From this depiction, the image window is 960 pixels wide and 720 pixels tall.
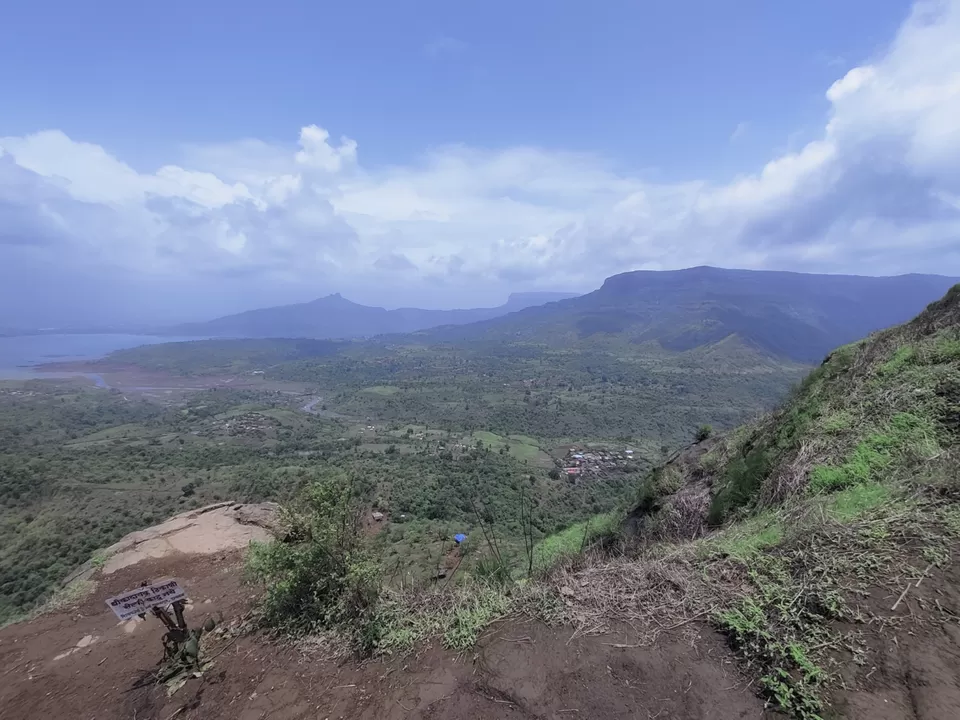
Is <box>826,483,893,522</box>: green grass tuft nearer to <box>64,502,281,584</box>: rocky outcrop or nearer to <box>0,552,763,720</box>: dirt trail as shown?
<box>0,552,763,720</box>: dirt trail

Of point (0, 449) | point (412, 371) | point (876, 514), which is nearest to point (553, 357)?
point (412, 371)

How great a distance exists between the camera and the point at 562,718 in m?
3.62

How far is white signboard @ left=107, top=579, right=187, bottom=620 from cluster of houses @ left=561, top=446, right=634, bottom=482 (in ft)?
135

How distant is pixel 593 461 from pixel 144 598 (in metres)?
51.3

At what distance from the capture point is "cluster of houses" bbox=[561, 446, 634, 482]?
4702cm

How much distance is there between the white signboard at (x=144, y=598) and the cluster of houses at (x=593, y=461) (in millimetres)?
41047

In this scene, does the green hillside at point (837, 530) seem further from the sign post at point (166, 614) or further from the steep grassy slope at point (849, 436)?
the sign post at point (166, 614)

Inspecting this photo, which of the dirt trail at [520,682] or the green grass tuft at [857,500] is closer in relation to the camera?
the dirt trail at [520,682]

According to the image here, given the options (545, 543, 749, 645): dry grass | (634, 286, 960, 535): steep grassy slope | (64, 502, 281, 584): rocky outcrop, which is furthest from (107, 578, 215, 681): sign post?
(634, 286, 960, 535): steep grassy slope

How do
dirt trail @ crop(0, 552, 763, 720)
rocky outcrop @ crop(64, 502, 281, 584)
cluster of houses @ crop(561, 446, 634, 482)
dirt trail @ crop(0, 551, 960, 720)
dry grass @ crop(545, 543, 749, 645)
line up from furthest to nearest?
1. cluster of houses @ crop(561, 446, 634, 482)
2. rocky outcrop @ crop(64, 502, 281, 584)
3. dry grass @ crop(545, 543, 749, 645)
4. dirt trail @ crop(0, 552, 763, 720)
5. dirt trail @ crop(0, 551, 960, 720)

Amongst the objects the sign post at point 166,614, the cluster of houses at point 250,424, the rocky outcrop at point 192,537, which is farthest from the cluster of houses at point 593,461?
the cluster of houses at point 250,424

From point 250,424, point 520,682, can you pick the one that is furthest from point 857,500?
point 250,424

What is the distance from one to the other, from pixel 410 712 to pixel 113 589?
10.7 meters

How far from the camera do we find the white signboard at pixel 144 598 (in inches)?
195
